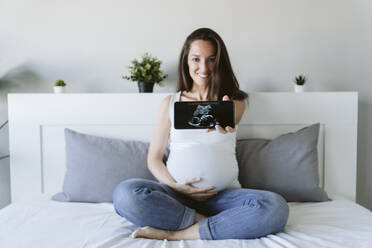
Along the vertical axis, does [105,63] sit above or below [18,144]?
above

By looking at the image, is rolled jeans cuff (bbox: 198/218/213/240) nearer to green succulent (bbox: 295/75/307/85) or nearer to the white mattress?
the white mattress

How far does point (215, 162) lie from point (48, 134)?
2.75 ft

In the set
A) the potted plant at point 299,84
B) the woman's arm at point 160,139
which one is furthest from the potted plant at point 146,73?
the potted plant at point 299,84

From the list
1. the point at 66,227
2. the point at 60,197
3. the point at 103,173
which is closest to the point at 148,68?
the point at 103,173

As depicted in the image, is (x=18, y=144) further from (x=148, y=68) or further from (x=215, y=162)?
(x=215, y=162)

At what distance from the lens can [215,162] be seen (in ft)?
3.80

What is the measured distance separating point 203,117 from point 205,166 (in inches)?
6.9

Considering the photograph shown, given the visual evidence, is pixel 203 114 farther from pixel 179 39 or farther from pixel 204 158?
pixel 179 39

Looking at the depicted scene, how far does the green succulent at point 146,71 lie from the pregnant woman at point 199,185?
8.4 inches

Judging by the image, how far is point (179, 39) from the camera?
1.67m

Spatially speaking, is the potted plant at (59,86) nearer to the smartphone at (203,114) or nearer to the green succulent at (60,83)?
the green succulent at (60,83)

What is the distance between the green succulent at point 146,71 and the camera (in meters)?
1.53

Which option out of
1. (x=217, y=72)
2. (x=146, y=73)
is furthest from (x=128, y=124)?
(x=217, y=72)

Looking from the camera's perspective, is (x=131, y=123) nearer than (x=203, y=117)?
No
